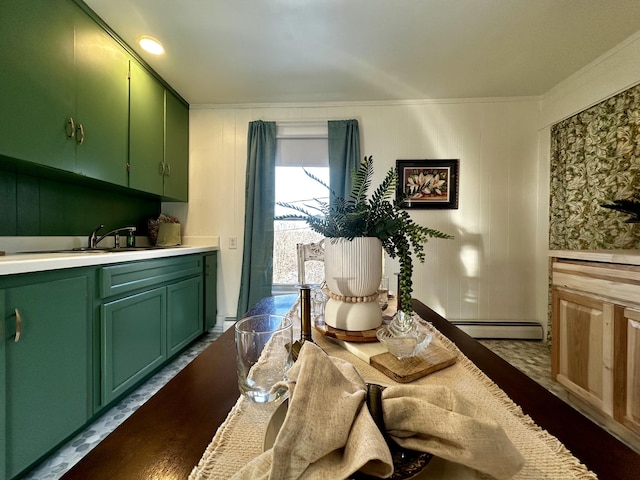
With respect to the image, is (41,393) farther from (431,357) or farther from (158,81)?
(158,81)

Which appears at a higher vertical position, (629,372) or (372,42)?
(372,42)

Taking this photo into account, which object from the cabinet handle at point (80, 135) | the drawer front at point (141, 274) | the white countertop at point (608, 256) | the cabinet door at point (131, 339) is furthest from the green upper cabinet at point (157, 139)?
the white countertop at point (608, 256)

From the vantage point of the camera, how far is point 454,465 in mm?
355

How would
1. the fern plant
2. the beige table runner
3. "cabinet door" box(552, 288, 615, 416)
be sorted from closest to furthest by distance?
the beige table runner
the fern plant
"cabinet door" box(552, 288, 615, 416)

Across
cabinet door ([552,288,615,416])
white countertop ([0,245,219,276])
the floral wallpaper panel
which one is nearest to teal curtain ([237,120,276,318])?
white countertop ([0,245,219,276])

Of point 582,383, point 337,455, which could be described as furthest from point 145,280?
point 582,383

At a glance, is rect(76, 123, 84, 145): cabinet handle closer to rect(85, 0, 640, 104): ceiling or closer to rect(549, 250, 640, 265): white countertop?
rect(85, 0, 640, 104): ceiling

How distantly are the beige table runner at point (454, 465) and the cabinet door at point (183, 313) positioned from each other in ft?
6.14

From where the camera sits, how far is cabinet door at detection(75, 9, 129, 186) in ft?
5.34

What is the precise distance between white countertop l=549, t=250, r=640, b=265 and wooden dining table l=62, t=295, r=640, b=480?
1.17 m

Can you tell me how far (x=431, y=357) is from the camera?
0.70 meters

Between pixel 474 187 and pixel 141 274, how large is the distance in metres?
3.00

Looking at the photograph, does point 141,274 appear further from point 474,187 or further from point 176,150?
point 474,187

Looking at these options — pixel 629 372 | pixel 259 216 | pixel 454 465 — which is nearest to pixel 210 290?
pixel 259 216
